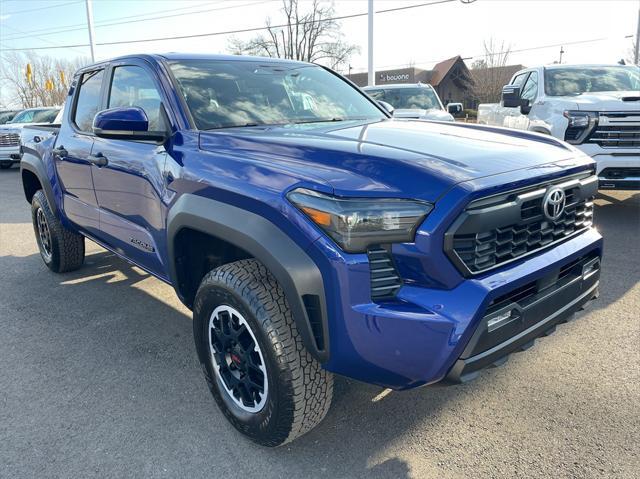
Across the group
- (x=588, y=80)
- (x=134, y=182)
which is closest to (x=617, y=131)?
A: (x=588, y=80)

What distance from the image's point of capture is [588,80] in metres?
7.45

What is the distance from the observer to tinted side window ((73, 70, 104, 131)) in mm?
4020

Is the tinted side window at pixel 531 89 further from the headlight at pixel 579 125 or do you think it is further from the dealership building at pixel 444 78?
the dealership building at pixel 444 78

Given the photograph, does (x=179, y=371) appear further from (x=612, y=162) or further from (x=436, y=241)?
(x=612, y=162)

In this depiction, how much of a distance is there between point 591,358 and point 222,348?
7.40 feet

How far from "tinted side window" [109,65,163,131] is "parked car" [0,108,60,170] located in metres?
13.6

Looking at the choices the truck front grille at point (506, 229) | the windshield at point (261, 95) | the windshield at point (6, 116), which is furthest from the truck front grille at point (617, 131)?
the windshield at point (6, 116)

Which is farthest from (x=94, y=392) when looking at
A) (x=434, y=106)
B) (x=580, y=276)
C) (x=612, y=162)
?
(x=434, y=106)

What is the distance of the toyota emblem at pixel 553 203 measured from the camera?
88.4 inches

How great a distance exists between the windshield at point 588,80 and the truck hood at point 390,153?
17.2ft

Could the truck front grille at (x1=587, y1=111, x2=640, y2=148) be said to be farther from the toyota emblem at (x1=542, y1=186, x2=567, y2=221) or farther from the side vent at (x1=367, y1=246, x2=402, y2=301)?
the side vent at (x1=367, y1=246, x2=402, y2=301)

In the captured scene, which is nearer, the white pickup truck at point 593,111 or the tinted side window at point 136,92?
the tinted side window at point 136,92

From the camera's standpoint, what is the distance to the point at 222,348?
2.58 m

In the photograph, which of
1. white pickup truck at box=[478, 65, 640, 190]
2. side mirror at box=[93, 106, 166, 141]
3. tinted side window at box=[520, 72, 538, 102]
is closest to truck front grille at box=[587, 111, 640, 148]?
white pickup truck at box=[478, 65, 640, 190]
